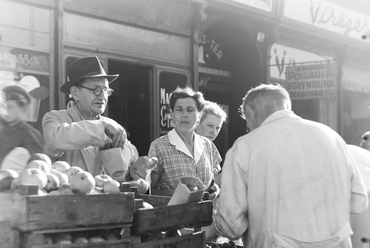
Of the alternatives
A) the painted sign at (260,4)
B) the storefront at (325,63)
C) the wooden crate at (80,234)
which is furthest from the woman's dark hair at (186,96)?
the storefront at (325,63)

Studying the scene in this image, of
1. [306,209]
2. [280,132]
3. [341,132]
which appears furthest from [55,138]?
[341,132]

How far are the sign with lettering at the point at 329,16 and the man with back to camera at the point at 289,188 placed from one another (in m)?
7.90

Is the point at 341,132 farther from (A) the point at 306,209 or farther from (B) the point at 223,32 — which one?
(A) the point at 306,209

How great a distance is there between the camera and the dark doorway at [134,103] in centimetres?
775

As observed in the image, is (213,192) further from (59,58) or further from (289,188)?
(59,58)

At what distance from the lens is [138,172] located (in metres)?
3.17

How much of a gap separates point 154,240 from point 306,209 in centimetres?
A: 94

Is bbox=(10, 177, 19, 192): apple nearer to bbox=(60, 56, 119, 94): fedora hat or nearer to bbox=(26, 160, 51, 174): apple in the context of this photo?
bbox=(26, 160, 51, 174): apple

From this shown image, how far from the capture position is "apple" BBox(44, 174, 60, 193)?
2348mm

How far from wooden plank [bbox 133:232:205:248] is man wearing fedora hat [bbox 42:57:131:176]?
823 mm

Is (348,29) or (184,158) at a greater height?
(348,29)

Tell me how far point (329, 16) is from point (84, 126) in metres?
9.98

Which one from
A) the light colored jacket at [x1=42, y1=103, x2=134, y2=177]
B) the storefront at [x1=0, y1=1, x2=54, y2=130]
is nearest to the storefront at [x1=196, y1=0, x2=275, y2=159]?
the storefront at [x1=0, y1=1, x2=54, y2=130]

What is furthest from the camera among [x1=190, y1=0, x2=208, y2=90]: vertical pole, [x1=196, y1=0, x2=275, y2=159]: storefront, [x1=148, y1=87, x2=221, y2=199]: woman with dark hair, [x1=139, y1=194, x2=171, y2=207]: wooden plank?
[x1=196, y1=0, x2=275, y2=159]: storefront
